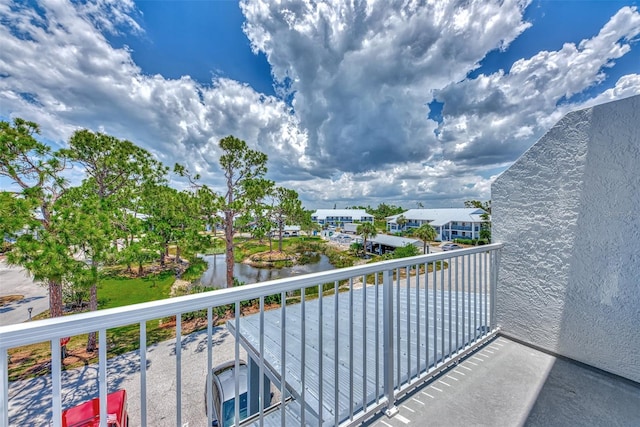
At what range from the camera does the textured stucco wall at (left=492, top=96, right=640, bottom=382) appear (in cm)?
187

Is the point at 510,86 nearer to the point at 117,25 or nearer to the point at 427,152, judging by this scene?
the point at 117,25

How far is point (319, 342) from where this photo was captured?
128 cm

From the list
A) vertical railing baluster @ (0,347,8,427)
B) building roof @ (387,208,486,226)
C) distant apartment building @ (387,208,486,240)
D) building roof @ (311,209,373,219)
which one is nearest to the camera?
vertical railing baluster @ (0,347,8,427)

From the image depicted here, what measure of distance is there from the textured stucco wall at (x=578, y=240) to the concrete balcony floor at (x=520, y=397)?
26cm

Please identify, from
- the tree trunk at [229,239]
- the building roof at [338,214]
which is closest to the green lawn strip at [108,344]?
the tree trunk at [229,239]

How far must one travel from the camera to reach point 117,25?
501 centimetres

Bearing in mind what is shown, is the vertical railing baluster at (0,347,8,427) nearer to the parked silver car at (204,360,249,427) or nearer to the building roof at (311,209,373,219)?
the parked silver car at (204,360,249,427)

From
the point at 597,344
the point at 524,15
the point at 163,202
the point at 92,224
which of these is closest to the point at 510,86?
the point at 524,15

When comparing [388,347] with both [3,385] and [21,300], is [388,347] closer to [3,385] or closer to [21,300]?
[3,385]

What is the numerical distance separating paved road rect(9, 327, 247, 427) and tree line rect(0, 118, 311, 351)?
1563mm

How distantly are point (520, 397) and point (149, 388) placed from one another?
18.3 feet

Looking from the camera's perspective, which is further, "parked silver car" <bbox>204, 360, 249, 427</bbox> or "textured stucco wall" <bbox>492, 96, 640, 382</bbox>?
"parked silver car" <bbox>204, 360, 249, 427</bbox>

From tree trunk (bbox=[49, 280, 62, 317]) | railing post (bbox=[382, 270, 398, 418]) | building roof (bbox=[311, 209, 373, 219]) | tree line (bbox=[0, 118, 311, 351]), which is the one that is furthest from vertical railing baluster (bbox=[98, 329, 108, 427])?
building roof (bbox=[311, 209, 373, 219])

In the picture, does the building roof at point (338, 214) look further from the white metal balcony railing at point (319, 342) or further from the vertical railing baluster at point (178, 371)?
the vertical railing baluster at point (178, 371)
